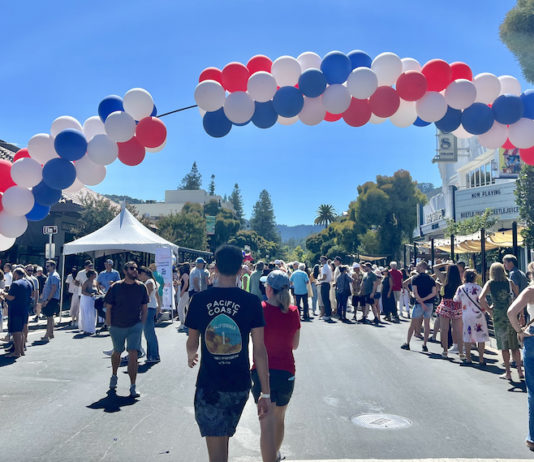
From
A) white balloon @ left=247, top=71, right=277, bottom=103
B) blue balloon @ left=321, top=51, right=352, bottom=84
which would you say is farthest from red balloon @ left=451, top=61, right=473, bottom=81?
white balloon @ left=247, top=71, right=277, bottom=103

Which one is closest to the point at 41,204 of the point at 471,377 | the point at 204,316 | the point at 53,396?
the point at 53,396

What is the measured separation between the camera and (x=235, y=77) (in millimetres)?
6605

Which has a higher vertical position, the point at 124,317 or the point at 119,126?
the point at 119,126

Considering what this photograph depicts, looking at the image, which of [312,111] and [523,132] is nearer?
[523,132]

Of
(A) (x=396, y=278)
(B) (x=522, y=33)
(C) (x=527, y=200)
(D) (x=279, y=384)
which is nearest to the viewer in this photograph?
(D) (x=279, y=384)

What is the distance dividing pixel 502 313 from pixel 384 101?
13.0ft

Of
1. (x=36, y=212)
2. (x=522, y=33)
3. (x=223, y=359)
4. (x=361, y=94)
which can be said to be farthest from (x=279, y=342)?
(x=522, y=33)

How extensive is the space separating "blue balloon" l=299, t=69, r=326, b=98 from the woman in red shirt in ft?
10.1

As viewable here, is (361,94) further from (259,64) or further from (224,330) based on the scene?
(224,330)

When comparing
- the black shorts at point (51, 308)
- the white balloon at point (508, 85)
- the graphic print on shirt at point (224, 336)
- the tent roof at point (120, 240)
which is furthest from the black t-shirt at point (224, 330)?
the tent roof at point (120, 240)

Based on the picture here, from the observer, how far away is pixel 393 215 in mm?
54719

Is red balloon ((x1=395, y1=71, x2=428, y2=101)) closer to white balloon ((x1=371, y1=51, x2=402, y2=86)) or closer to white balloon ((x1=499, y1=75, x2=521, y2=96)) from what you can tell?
white balloon ((x1=371, y1=51, x2=402, y2=86))

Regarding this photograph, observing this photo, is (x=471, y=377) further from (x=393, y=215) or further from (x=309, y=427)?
(x=393, y=215)

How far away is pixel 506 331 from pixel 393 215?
4813cm
